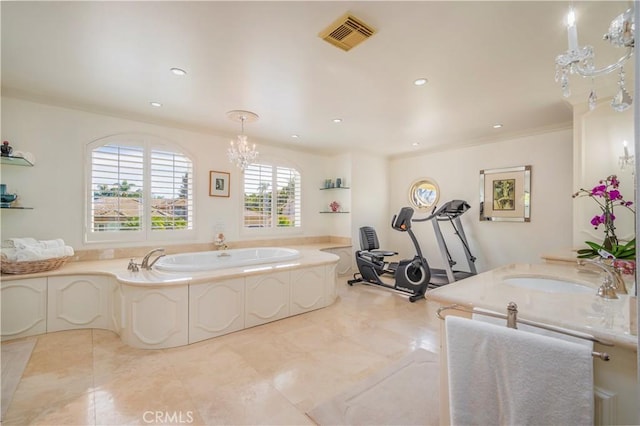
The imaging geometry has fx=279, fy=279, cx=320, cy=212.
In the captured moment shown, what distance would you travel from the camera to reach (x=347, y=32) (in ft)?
6.18

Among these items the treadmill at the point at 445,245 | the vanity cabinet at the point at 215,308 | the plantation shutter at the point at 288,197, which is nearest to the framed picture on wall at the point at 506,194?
the treadmill at the point at 445,245

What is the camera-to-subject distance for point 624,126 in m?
2.59

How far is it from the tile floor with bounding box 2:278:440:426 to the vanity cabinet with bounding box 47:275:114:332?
110mm

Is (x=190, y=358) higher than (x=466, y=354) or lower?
lower

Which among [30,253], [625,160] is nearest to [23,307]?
[30,253]

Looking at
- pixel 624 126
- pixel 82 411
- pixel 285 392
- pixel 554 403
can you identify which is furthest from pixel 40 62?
pixel 624 126

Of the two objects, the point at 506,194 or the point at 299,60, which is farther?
the point at 506,194

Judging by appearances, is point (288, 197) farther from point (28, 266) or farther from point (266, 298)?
point (28, 266)

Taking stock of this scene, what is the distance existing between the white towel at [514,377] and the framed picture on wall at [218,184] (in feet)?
12.8

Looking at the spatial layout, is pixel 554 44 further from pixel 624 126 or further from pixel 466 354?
pixel 466 354

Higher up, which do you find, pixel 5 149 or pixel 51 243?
pixel 5 149

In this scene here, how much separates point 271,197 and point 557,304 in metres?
4.28

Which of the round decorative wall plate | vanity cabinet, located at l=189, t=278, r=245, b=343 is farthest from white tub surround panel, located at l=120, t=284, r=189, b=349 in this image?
the round decorative wall plate

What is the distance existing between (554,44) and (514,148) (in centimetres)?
260
